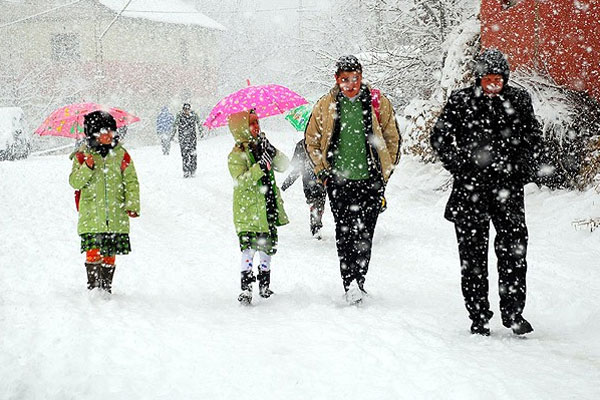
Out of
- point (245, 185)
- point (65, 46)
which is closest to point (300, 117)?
point (245, 185)

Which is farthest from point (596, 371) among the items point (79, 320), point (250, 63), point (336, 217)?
point (250, 63)

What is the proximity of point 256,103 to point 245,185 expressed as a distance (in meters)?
1.18

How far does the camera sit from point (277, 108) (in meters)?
6.80

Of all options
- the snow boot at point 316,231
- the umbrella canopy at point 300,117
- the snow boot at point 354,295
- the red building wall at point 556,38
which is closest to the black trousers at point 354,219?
the snow boot at point 354,295

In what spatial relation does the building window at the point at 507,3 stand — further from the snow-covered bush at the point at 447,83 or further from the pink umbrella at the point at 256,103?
the pink umbrella at the point at 256,103

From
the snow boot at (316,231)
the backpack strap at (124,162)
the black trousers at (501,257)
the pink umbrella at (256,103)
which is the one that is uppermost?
the pink umbrella at (256,103)

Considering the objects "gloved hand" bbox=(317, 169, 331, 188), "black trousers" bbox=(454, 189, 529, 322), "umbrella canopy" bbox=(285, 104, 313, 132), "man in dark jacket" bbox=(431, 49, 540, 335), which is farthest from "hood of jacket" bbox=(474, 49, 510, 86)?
"umbrella canopy" bbox=(285, 104, 313, 132)

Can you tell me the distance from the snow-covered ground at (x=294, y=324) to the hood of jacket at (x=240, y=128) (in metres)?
1.50

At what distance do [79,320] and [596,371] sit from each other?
355cm

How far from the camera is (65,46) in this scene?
4094 centimetres

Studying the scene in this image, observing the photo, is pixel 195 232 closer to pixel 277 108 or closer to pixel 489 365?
pixel 277 108

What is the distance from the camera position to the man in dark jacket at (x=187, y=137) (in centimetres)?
1627

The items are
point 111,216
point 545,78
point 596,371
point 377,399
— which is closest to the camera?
point 377,399

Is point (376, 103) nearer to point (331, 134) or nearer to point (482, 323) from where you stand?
point (331, 134)
